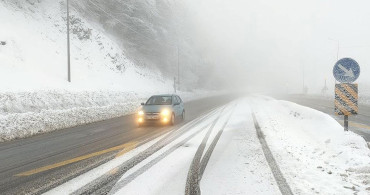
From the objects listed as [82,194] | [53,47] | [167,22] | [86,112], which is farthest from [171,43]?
[82,194]

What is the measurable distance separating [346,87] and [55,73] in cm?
2354

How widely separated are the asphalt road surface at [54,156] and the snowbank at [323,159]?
13.9 ft

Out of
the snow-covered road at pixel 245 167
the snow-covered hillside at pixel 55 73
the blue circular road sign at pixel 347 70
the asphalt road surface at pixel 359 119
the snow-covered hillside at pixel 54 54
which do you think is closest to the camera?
the snow-covered road at pixel 245 167

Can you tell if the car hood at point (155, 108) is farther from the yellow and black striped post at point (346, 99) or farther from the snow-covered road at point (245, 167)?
the yellow and black striped post at point (346, 99)

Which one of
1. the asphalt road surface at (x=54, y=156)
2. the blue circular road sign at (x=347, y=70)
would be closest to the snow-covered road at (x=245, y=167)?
the asphalt road surface at (x=54, y=156)

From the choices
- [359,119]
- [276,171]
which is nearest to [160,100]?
[276,171]

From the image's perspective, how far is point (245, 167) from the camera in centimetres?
648

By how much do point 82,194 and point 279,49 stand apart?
16551cm

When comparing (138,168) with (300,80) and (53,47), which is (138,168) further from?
(300,80)

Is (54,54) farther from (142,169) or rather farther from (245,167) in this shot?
(245,167)

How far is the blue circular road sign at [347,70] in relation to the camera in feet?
28.8

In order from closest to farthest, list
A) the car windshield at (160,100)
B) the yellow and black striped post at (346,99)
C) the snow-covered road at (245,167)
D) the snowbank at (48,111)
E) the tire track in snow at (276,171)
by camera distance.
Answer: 1. the tire track in snow at (276,171)
2. the snow-covered road at (245,167)
3. the yellow and black striped post at (346,99)
4. the snowbank at (48,111)
5. the car windshield at (160,100)

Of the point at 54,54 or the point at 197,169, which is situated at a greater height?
the point at 54,54

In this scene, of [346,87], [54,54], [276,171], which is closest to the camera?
[276,171]
